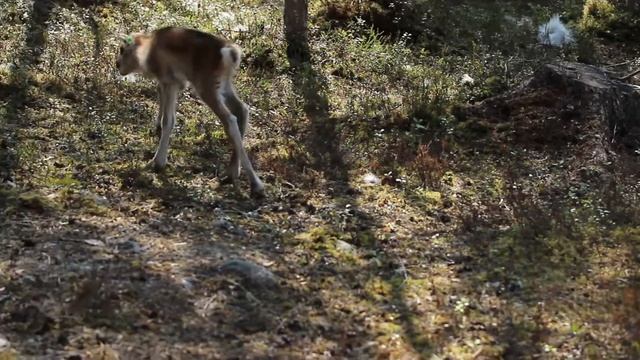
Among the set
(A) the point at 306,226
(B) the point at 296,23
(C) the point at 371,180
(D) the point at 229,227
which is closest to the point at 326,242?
(A) the point at 306,226

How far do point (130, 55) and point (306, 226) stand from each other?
10.7 feet

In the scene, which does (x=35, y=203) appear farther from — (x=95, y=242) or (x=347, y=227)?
(x=347, y=227)

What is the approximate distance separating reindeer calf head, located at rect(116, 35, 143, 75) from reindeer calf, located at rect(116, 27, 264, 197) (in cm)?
4

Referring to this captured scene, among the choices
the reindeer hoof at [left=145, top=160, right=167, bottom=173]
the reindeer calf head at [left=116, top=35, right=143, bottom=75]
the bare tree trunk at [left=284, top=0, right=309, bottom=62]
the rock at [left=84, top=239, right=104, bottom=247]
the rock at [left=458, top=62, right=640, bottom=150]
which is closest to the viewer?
the rock at [left=84, top=239, right=104, bottom=247]

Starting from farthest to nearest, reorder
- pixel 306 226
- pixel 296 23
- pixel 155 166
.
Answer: pixel 296 23 < pixel 155 166 < pixel 306 226

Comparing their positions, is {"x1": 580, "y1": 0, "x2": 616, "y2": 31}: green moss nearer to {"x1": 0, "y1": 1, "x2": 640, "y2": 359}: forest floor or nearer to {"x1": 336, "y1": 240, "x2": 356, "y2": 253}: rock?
{"x1": 0, "y1": 1, "x2": 640, "y2": 359}: forest floor

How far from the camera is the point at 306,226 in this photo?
776 cm

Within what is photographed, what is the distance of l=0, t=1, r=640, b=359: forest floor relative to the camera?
222 inches

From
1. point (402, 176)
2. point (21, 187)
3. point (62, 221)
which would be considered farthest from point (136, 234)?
point (402, 176)

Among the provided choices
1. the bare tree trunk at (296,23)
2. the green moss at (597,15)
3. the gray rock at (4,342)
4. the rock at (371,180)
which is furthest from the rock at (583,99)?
the gray rock at (4,342)

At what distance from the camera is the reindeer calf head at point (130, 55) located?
9328 mm

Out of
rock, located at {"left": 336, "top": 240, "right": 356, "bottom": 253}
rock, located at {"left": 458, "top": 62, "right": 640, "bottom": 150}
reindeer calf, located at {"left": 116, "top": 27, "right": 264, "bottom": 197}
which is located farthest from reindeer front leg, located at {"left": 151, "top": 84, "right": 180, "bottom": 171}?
rock, located at {"left": 458, "top": 62, "right": 640, "bottom": 150}

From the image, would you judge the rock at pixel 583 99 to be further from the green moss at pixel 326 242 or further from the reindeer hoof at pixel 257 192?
the green moss at pixel 326 242

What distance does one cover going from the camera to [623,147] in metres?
10.2
